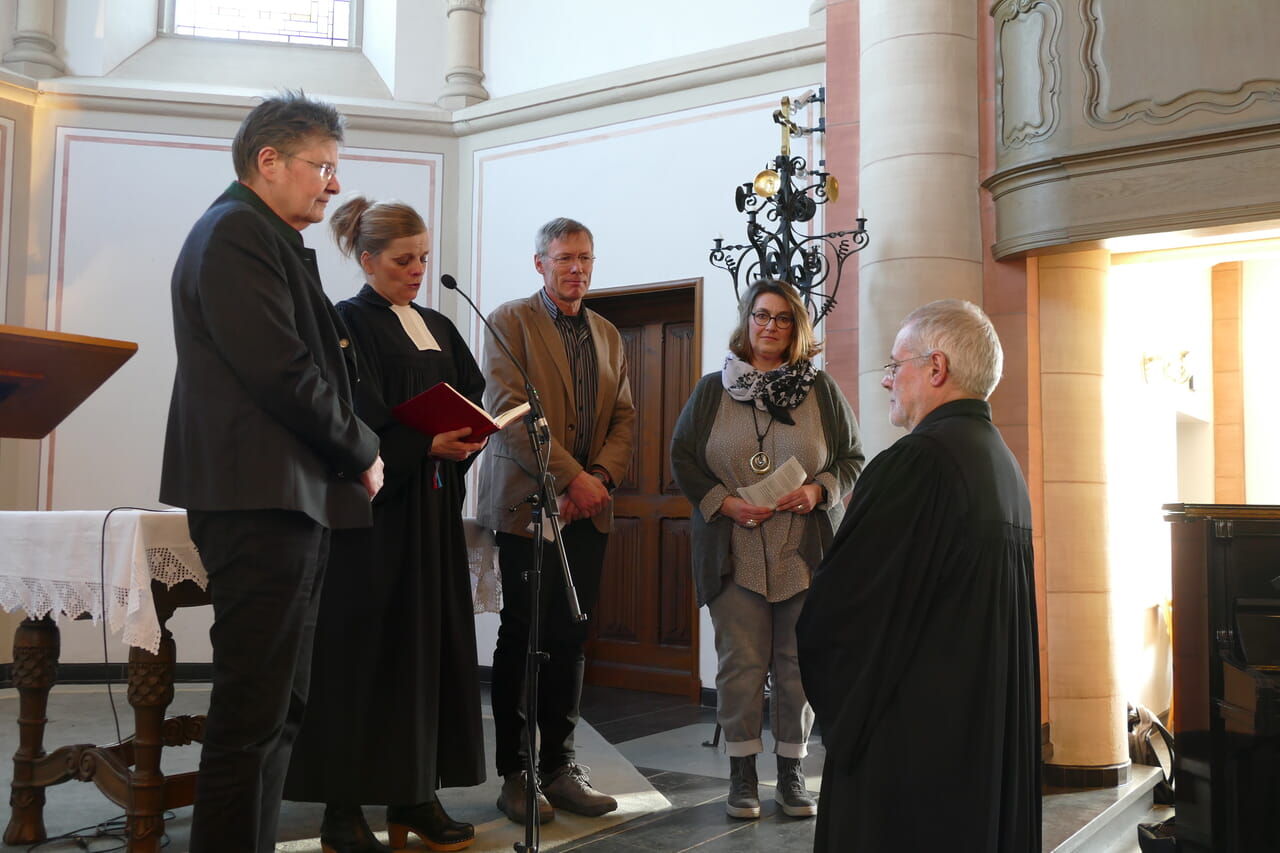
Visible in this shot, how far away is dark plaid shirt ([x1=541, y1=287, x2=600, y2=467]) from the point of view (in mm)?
3418

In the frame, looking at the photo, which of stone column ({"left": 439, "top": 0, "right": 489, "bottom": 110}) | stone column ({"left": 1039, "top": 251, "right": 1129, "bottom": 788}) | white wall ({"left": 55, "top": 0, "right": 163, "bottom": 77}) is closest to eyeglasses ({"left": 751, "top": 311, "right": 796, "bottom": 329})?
stone column ({"left": 1039, "top": 251, "right": 1129, "bottom": 788})

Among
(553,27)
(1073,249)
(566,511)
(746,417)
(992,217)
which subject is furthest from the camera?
(553,27)

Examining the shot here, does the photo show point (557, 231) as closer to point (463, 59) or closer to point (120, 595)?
point (120, 595)

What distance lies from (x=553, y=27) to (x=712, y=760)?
427 cm

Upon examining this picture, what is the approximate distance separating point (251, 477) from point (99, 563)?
76 cm

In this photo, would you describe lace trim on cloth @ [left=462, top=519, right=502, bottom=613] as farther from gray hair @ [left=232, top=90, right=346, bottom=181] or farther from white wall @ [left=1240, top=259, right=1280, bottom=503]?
white wall @ [left=1240, top=259, right=1280, bottom=503]

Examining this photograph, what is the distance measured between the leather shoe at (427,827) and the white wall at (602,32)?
4267mm

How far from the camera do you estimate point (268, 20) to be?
6.96 m

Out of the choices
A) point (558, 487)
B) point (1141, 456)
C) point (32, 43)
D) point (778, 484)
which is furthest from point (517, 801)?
point (32, 43)

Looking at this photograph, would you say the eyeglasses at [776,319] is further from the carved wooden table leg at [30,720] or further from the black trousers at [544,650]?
the carved wooden table leg at [30,720]

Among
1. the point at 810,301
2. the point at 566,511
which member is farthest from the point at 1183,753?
the point at 810,301

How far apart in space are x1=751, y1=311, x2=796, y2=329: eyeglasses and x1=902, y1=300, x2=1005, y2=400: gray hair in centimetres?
112

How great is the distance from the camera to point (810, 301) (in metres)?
4.95

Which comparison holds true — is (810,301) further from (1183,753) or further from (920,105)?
(1183,753)
